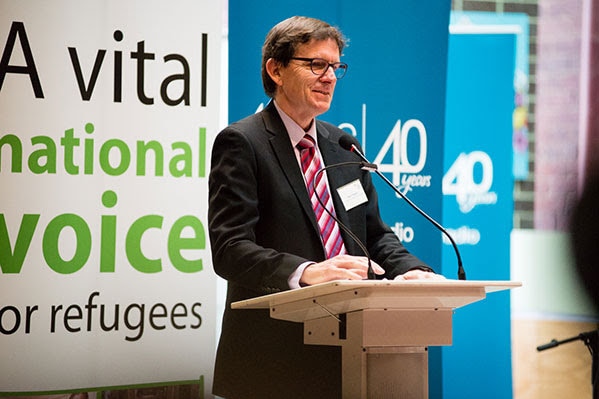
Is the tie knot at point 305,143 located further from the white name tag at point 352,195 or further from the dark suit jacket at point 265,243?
the white name tag at point 352,195

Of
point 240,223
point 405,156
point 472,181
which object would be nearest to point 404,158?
point 405,156

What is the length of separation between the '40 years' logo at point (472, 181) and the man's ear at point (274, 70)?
1.89 metres

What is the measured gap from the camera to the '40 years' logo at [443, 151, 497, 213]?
176 inches

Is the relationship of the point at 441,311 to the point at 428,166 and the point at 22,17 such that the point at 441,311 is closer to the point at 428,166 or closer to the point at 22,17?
the point at 428,166

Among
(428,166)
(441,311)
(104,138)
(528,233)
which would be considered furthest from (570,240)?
(441,311)

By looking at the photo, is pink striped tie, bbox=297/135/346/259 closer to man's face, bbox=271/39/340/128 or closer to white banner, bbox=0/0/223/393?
man's face, bbox=271/39/340/128

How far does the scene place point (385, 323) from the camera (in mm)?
2016

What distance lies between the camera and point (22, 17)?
3.64m

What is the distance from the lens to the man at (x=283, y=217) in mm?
2496

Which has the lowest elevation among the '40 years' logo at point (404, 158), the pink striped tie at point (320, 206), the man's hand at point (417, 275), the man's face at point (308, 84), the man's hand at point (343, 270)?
the man's hand at point (417, 275)

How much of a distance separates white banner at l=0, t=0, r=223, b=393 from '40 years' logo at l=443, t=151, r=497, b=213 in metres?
1.41

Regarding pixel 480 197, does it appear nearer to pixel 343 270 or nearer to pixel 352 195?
pixel 352 195

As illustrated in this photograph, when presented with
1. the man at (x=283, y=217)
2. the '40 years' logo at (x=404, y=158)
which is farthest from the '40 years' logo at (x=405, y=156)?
the man at (x=283, y=217)

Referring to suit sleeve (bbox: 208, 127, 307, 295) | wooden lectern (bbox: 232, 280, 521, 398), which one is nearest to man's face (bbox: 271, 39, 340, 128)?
suit sleeve (bbox: 208, 127, 307, 295)
